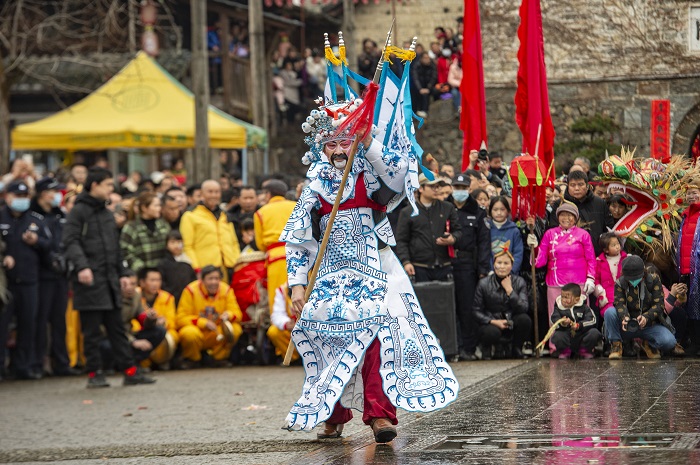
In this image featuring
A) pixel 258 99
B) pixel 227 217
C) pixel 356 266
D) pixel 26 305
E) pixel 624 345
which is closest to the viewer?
pixel 356 266

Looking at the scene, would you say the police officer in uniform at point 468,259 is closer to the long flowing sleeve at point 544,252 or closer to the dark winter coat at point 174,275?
the long flowing sleeve at point 544,252

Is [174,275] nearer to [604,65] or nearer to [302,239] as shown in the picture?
[604,65]

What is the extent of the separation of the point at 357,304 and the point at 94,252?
5709 millimetres

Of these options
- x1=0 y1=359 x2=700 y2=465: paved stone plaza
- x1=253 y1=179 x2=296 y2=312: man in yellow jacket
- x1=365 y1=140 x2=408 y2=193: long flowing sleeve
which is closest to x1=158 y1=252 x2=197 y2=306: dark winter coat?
x1=253 y1=179 x2=296 y2=312: man in yellow jacket

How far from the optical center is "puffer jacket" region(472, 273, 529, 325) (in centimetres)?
1363

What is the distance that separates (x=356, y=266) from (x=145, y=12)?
1862cm

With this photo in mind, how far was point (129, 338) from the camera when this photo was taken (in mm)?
14102

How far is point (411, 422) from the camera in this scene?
9.04 metres

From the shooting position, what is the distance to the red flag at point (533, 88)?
47.5 feet

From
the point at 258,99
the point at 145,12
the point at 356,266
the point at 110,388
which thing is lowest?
the point at 110,388

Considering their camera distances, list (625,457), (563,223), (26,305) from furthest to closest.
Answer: (26,305), (563,223), (625,457)

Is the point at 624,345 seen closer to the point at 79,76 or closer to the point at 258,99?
the point at 258,99

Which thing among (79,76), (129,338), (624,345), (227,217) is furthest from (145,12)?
(624,345)

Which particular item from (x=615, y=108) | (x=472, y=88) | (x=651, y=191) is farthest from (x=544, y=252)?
(x=472, y=88)
